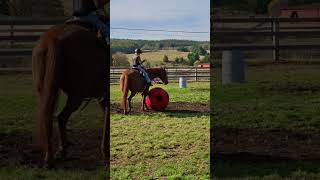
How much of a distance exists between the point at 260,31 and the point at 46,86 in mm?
2688

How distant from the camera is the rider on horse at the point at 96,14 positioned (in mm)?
3744

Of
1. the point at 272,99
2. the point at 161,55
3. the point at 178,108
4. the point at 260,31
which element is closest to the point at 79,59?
the point at 161,55

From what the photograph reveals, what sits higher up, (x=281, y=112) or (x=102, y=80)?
(x=102, y=80)

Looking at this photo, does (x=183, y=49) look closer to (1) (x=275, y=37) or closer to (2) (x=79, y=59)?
(2) (x=79, y=59)

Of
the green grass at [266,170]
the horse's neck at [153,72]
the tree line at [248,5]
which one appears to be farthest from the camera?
the tree line at [248,5]

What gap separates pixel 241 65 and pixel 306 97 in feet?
3.39

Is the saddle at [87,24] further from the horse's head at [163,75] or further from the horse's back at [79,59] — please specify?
the horse's head at [163,75]

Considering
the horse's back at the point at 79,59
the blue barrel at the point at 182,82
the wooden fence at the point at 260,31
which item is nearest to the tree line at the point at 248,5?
the wooden fence at the point at 260,31

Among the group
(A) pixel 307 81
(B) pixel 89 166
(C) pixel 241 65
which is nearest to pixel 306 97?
(A) pixel 307 81

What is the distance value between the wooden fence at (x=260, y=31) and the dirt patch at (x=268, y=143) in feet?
3.13

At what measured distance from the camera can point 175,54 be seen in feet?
14.6

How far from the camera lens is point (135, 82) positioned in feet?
14.9

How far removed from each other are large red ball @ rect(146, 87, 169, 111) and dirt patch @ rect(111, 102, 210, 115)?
5 cm

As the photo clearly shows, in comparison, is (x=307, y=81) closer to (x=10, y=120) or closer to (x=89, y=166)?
(x=89, y=166)
